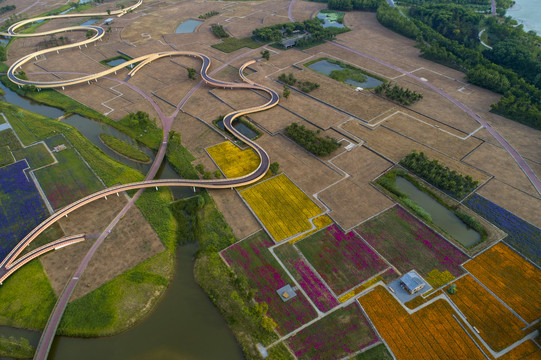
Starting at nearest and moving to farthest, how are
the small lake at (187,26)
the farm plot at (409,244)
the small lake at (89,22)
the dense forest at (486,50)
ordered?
1. the farm plot at (409,244)
2. the dense forest at (486,50)
3. the small lake at (187,26)
4. the small lake at (89,22)

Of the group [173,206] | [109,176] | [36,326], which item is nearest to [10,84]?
[109,176]

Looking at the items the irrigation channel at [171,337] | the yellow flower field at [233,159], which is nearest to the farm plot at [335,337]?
the irrigation channel at [171,337]

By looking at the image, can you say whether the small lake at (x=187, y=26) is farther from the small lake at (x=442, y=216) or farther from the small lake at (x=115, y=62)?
the small lake at (x=442, y=216)

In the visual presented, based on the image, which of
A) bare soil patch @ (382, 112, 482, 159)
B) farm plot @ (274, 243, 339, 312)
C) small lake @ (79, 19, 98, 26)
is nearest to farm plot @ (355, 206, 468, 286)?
farm plot @ (274, 243, 339, 312)

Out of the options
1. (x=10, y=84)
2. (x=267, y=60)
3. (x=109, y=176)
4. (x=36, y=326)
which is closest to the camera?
(x=36, y=326)

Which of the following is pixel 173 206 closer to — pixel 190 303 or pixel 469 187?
pixel 190 303

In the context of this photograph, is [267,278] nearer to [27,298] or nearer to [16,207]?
[27,298]

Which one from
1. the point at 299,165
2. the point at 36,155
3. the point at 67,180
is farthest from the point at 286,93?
the point at 36,155
